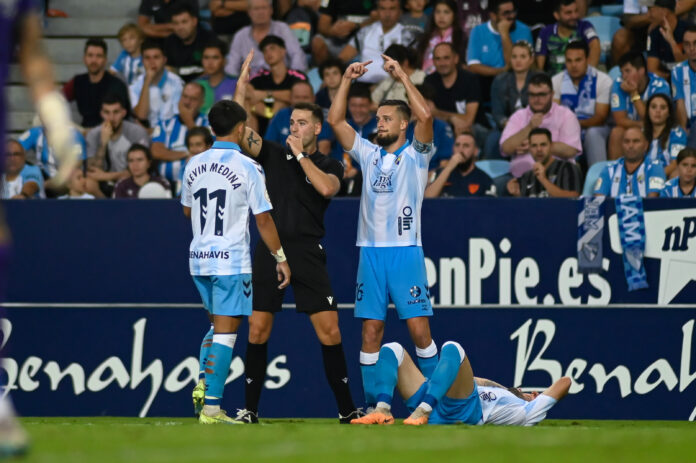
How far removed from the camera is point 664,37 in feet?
45.4

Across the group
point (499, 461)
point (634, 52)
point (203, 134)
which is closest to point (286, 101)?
point (203, 134)

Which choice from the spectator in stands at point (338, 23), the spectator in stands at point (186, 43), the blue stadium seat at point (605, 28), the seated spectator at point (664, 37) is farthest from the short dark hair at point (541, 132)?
the spectator in stands at point (186, 43)

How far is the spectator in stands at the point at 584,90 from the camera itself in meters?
13.5

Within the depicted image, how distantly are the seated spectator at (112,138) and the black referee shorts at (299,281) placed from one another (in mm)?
4662

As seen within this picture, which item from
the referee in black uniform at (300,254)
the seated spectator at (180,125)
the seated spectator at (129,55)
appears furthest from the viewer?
the seated spectator at (129,55)

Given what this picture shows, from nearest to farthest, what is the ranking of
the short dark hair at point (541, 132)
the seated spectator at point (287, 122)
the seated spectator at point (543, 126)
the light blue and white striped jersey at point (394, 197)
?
the light blue and white striped jersey at point (394, 197) → the short dark hair at point (541, 132) → the seated spectator at point (543, 126) → the seated spectator at point (287, 122)

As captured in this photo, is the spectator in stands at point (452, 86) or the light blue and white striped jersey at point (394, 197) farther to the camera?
the spectator in stands at point (452, 86)

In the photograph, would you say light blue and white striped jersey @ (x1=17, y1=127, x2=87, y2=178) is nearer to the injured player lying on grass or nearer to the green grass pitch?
the injured player lying on grass

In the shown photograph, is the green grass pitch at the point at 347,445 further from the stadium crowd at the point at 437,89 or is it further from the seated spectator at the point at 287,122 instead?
the seated spectator at the point at 287,122

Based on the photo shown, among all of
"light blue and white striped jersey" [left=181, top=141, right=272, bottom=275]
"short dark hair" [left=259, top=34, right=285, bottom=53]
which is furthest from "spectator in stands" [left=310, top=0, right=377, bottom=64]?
"light blue and white striped jersey" [left=181, top=141, right=272, bottom=275]

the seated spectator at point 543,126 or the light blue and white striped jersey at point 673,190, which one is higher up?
the seated spectator at point 543,126

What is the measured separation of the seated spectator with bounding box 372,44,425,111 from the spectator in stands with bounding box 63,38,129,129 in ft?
10.4

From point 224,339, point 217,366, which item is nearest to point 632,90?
point 224,339

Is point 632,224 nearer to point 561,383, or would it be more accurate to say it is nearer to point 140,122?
point 561,383
